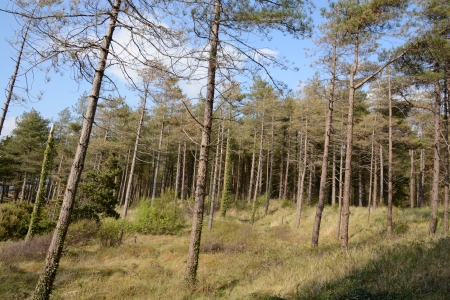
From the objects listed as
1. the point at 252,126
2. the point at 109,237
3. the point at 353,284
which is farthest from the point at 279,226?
the point at 353,284

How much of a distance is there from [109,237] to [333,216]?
53.3ft

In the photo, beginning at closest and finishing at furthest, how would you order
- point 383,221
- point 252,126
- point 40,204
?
1. point 40,204
2. point 383,221
3. point 252,126

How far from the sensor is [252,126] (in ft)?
95.5

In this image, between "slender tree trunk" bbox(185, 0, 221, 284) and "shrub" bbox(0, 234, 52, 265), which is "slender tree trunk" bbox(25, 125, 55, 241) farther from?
"slender tree trunk" bbox(185, 0, 221, 284)

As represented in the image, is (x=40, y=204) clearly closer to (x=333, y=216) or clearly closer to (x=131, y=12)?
(x=131, y=12)

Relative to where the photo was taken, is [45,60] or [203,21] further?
[203,21]

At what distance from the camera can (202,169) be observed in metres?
7.35

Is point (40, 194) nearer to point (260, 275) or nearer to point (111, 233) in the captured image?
point (111, 233)

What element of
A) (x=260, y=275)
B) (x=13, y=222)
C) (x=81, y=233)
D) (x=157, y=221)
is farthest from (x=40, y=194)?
(x=260, y=275)

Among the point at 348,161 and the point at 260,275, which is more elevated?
the point at 348,161

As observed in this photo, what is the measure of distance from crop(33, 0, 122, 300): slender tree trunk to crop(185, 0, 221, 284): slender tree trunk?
2.31 metres

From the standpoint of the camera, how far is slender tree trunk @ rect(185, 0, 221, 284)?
7.05 m

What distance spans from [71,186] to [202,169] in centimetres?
304

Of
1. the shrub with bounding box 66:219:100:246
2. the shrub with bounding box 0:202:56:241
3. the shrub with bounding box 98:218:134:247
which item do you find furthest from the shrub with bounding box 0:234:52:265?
the shrub with bounding box 0:202:56:241
